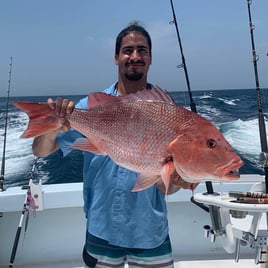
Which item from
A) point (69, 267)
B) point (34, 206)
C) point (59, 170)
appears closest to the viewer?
point (34, 206)

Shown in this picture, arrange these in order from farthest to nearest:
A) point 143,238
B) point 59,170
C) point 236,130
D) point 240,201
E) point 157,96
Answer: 1. point 236,130
2. point 59,170
3. point 240,201
4. point 143,238
5. point 157,96

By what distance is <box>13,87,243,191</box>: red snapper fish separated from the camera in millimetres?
1420

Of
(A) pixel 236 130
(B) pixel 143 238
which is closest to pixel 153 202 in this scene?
(B) pixel 143 238

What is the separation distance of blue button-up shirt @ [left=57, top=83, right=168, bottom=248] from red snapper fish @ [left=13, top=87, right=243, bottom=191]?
383 millimetres

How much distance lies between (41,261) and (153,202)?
6.59 feet

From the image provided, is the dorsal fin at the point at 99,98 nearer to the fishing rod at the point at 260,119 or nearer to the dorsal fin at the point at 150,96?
the dorsal fin at the point at 150,96

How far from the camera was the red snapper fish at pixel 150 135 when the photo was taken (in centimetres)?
142

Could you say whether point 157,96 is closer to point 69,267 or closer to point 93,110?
point 93,110

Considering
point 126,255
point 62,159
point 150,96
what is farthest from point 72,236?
point 62,159

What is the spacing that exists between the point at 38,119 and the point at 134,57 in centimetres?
67

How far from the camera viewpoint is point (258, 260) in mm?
2490

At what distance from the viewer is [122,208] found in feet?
6.58

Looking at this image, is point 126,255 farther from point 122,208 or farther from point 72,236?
point 72,236

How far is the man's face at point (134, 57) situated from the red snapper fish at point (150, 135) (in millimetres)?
409
